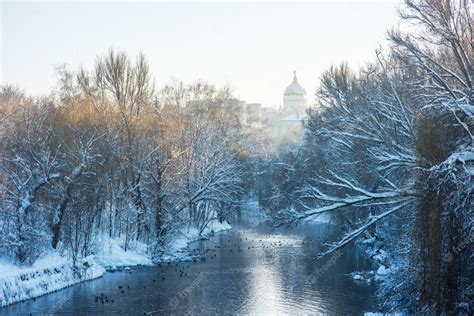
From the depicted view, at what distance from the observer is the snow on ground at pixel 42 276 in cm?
2127

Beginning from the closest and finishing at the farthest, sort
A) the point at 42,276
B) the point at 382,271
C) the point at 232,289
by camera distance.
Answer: the point at 42,276
the point at 232,289
the point at 382,271

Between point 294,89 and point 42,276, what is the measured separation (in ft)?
476

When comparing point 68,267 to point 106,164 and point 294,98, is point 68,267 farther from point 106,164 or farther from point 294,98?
point 294,98

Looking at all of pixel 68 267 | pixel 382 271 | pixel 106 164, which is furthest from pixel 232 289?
pixel 106 164

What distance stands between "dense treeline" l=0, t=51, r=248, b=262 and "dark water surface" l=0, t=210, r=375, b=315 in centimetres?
326

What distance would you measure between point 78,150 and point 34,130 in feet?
7.57

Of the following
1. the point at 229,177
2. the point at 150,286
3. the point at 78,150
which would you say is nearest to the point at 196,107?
the point at 229,177

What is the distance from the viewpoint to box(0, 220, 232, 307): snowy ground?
852 inches

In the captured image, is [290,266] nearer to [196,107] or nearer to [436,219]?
[436,219]

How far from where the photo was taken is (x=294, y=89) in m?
164

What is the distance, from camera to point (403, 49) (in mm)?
15617

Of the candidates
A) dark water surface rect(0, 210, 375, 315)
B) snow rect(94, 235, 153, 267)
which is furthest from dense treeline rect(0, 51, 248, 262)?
dark water surface rect(0, 210, 375, 315)

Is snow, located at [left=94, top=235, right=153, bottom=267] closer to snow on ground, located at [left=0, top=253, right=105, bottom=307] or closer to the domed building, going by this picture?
snow on ground, located at [left=0, top=253, right=105, bottom=307]

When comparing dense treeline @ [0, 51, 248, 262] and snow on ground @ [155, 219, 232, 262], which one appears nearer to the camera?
dense treeline @ [0, 51, 248, 262]
